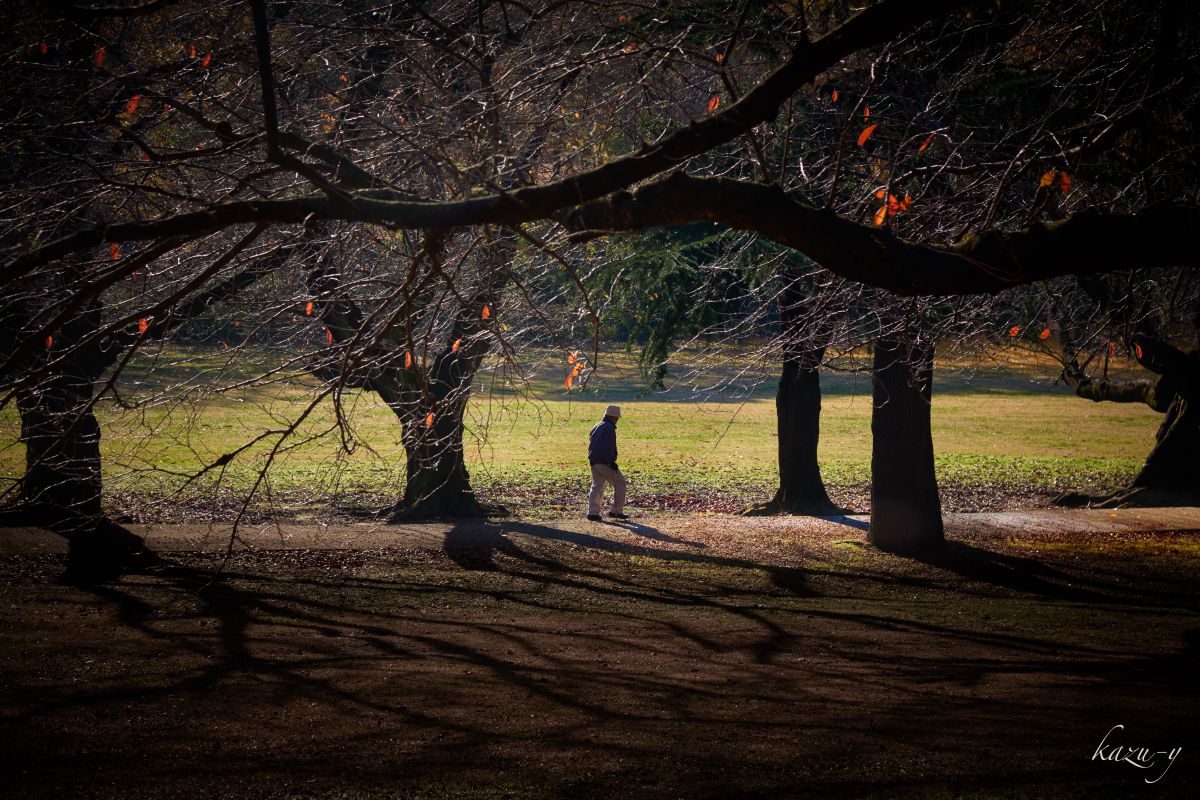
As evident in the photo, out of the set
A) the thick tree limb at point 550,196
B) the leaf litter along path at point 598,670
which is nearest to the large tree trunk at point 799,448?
the leaf litter along path at point 598,670

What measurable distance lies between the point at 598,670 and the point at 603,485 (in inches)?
301

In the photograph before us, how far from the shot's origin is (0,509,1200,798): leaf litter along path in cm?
519

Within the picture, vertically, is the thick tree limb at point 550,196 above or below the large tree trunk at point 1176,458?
above

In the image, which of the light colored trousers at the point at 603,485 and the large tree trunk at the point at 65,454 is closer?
the large tree trunk at the point at 65,454

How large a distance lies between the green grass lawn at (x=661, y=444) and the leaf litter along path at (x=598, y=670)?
2.01 m

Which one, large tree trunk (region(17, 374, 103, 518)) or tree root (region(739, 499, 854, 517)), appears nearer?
large tree trunk (region(17, 374, 103, 518))

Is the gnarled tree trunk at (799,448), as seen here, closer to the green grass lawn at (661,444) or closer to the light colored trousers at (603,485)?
the green grass lawn at (661,444)

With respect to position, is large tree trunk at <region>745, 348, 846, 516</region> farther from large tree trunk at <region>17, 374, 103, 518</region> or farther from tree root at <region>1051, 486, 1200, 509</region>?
large tree trunk at <region>17, 374, 103, 518</region>

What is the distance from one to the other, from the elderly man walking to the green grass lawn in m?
0.99

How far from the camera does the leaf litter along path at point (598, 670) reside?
204 inches

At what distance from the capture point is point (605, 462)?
47.2ft

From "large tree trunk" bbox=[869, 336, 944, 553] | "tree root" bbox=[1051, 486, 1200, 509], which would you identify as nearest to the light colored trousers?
"large tree trunk" bbox=[869, 336, 944, 553]

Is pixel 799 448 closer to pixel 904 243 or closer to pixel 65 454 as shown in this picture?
pixel 65 454

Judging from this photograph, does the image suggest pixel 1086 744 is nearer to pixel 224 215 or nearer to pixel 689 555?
pixel 224 215
